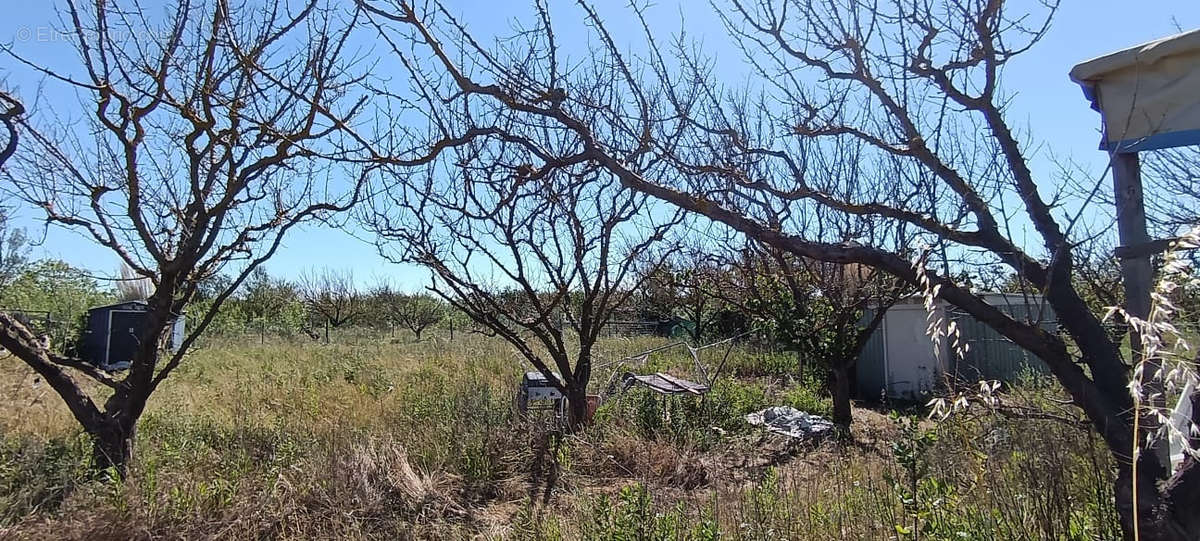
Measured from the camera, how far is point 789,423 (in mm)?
6352

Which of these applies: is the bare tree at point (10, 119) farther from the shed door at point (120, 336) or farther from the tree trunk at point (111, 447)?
the shed door at point (120, 336)

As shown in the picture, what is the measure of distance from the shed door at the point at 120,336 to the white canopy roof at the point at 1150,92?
16.8 meters

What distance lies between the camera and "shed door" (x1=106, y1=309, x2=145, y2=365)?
547 inches

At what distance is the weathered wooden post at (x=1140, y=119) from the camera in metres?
1.67

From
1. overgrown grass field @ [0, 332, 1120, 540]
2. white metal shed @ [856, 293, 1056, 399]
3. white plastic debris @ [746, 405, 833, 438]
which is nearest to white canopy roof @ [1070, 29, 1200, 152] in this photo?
overgrown grass field @ [0, 332, 1120, 540]

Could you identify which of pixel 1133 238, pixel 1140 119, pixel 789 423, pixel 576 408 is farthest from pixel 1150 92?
pixel 789 423

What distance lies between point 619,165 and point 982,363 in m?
10.8

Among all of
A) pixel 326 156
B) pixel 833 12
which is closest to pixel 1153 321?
pixel 833 12

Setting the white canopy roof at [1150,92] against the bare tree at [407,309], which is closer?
the white canopy roof at [1150,92]

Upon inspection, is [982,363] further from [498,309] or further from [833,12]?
[833,12]

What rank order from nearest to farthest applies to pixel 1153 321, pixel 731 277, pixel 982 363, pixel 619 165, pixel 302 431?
pixel 1153 321
pixel 619 165
pixel 302 431
pixel 731 277
pixel 982 363

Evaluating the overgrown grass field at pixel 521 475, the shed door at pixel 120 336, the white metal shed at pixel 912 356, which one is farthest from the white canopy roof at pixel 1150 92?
the shed door at pixel 120 336

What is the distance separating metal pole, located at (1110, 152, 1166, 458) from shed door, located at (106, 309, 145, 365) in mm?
16837

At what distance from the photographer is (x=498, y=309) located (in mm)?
5602
